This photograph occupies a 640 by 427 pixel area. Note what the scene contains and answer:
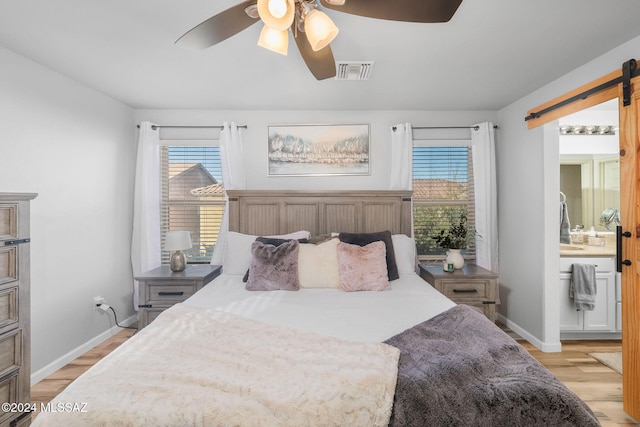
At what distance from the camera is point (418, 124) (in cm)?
366

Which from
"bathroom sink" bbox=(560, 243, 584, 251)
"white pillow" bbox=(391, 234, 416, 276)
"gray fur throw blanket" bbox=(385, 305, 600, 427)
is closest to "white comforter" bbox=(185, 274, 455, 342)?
"white pillow" bbox=(391, 234, 416, 276)

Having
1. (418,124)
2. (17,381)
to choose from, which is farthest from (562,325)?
(17,381)

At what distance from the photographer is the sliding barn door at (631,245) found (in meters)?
2.01

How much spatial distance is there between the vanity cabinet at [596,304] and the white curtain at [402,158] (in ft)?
5.70

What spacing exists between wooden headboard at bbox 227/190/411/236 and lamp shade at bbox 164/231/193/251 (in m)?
0.47

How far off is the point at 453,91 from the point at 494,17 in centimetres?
123

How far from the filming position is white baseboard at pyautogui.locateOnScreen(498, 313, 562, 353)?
295 centimetres

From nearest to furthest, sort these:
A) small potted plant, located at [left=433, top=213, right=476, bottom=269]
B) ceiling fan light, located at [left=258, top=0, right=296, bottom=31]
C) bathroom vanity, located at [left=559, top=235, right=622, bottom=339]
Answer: ceiling fan light, located at [left=258, top=0, right=296, bottom=31] < bathroom vanity, located at [left=559, top=235, right=622, bottom=339] < small potted plant, located at [left=433, top=213, right=476, bottom=269]

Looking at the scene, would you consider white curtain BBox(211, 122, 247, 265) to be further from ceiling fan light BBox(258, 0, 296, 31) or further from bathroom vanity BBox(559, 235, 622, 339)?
bathroom vanity BBox(559, 235, 622, 339)

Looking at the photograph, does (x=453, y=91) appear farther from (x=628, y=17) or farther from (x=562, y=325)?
(x=562, y=325)

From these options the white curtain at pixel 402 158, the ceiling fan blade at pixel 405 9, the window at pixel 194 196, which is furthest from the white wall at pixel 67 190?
the white curtain at pixel 402 158

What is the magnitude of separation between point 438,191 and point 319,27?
2.81 metres

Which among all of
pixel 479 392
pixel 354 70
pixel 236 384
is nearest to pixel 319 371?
pixel 236 384

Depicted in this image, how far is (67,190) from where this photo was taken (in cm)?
274
